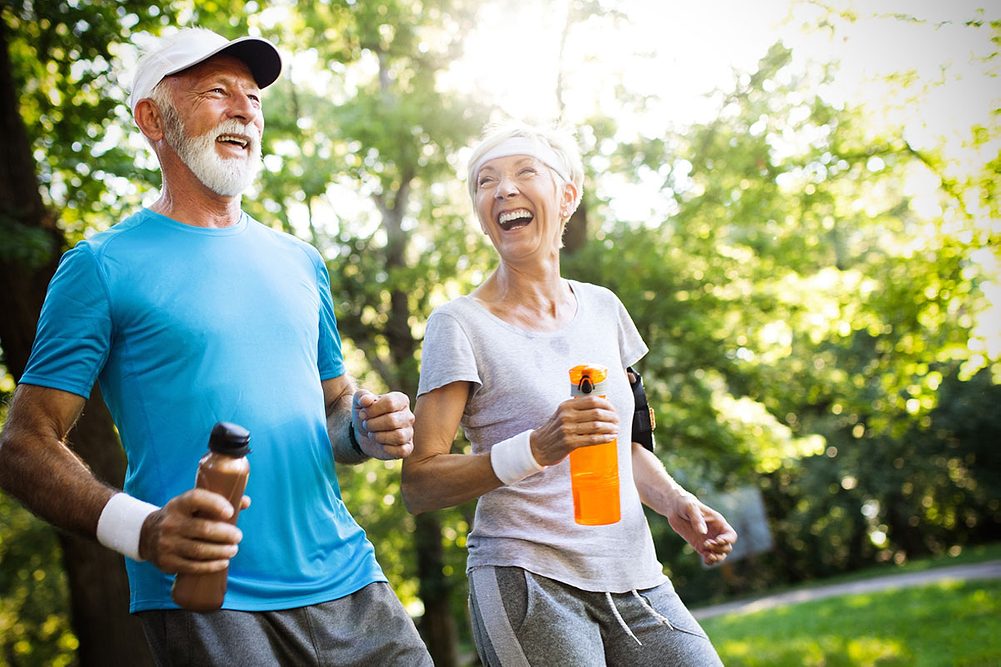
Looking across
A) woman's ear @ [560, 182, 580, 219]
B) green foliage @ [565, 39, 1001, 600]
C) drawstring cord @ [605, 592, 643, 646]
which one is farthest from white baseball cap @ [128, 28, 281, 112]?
green foliage @ [565, 39, 1001, 600]

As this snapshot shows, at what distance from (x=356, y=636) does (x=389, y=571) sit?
13860 millimetres

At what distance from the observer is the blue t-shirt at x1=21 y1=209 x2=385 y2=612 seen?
Answer: 2.32m

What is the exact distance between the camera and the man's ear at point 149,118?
266 centimetres

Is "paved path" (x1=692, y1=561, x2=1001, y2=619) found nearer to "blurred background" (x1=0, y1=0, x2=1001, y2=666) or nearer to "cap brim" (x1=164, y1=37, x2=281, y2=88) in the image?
Answer: "blurred background" (x1=0, y1=0, x2=1001, y2=666)

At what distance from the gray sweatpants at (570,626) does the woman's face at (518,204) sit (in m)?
1.08

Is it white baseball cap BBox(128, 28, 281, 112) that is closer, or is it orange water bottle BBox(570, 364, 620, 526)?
white baseball cap BBox(128, 28, 281, 112)

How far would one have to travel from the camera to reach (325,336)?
2934 millimetres

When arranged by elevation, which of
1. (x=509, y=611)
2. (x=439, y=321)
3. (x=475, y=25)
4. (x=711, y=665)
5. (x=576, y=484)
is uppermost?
(x=475, y=25)

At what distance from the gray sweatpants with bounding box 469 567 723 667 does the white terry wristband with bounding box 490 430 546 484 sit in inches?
11.9

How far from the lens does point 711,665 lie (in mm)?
2912

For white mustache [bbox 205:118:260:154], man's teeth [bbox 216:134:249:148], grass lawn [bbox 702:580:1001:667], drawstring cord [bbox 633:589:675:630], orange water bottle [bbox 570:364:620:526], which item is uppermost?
white mustache [bbox 205:118:260:154]

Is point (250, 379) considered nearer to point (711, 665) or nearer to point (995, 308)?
point (711, 665)

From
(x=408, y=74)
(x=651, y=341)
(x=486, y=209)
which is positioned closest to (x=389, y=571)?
(x=651, y=341)

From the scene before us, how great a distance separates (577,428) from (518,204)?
93 centimetres
